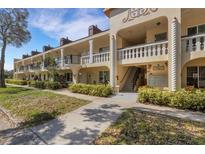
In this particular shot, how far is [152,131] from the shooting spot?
6926 mm

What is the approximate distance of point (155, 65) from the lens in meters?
16.1

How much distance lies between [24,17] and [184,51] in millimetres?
26883

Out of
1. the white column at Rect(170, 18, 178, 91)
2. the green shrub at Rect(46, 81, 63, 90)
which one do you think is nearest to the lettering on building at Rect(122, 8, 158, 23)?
the white column at Rect(170, 18, 178, 91)

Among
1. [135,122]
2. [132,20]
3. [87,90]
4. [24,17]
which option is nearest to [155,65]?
[132,20]

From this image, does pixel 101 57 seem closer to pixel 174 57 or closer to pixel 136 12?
pixel 136 12

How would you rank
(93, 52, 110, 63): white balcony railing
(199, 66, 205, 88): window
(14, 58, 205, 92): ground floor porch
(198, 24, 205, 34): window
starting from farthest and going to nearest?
(93, 52, 110, 63): white balcony railing → (14, 58, 205, 92): ground floor porch → (199, 66, 205, 88): window → (198, 24, 205, 34): window

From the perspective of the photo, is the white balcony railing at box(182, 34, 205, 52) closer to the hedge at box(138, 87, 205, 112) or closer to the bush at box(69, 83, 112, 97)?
the hedge at box(138, 87, 205, 112)

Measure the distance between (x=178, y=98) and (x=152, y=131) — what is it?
3966 millimetres

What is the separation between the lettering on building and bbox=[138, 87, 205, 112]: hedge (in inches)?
236

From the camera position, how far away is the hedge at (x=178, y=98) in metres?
9.43

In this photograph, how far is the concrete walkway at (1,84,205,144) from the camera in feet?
22.3

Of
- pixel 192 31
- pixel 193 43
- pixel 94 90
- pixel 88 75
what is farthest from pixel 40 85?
pixel 193 43
